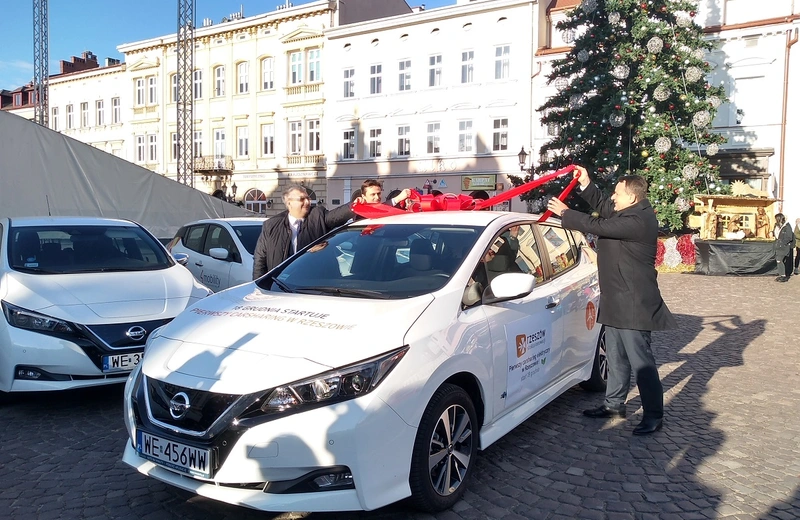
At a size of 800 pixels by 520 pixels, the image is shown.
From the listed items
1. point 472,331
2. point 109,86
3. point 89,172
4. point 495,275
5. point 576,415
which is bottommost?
point 576,415

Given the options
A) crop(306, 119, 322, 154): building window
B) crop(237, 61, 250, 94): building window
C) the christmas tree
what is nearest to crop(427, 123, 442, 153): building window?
crop(306, 119, 322, 154): building window

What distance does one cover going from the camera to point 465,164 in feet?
106

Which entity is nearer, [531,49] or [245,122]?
[531,49]

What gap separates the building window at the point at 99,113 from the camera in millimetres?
48219

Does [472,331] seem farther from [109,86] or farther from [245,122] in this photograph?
[109,86]

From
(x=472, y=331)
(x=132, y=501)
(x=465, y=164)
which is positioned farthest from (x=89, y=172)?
(x=465, y=164)

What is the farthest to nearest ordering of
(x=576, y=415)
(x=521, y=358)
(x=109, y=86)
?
1. (x=109, y=86)
2. (x=576, y=415)
3. (x=521, y=358)

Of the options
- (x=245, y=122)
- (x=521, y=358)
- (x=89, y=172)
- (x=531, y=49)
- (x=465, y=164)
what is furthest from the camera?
(x=245, y=122)

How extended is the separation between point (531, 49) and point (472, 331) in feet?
94.5

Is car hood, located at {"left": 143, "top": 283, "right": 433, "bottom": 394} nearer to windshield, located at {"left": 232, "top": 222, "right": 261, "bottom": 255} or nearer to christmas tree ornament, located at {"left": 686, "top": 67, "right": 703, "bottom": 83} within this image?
windshield, located at {"left": 232, "top": 222, "right": 261, "bottom": 255}

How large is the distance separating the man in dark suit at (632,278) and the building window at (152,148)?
4526cm

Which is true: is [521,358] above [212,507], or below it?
above

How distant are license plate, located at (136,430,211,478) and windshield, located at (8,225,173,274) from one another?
3341mm

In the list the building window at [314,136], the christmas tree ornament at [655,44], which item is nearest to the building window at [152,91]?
the building window at [314,136]
